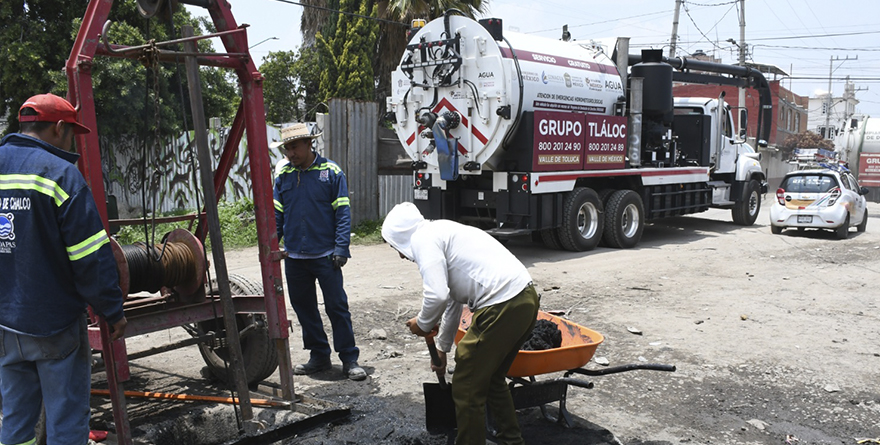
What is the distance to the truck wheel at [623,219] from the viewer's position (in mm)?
13258

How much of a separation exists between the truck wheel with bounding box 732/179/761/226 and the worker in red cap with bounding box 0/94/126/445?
16.6 m

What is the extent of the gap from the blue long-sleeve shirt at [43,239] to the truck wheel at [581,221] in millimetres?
9813

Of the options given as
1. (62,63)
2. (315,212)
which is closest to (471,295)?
(315,212)

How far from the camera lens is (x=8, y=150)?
3363 millimetres

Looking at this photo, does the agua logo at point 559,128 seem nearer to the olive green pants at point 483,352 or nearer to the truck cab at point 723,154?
the truck cab at point 723,154

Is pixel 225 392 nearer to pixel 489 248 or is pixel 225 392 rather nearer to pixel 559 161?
pixel 489 248

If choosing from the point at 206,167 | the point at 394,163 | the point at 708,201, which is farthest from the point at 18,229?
the point at 708,201

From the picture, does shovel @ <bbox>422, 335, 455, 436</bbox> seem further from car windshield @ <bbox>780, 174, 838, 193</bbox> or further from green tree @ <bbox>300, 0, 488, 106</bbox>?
green tree @ <bbox>300, 0, 488, 106</bbox>

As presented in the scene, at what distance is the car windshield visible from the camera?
15.3m

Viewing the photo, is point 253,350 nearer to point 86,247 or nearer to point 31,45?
point 86,247

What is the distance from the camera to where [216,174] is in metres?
5.14

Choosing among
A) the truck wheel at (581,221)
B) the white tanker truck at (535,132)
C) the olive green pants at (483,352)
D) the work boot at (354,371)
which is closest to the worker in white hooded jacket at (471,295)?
the olive green pants at (483,352)

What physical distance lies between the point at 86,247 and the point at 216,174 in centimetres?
183

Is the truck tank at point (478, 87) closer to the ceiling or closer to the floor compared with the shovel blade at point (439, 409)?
closer to the ceiling
